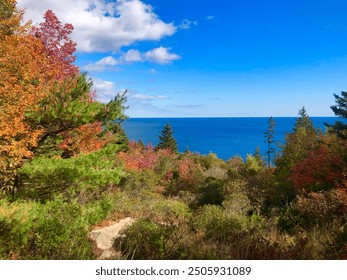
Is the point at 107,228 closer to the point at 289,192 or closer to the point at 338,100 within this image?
the point at 289,192

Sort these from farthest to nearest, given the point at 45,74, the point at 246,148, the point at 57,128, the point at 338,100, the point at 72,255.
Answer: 1. the point at 246,148
2. the point at 338,100
3. the point at 45,74
4. the point at 57,128
5. the point at 72,255

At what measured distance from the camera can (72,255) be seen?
7.86m

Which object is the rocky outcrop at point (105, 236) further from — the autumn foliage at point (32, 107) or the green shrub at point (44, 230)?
the autumn foliage at point (32, 107)

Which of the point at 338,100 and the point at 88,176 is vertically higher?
the point at 338,100

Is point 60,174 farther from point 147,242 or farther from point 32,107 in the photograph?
point 147,242

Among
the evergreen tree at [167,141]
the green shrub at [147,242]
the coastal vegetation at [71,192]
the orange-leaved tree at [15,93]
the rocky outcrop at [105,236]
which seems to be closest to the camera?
the coastal vegetation at [71,192]

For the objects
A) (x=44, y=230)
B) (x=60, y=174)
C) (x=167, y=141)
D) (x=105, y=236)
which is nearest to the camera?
(x=44, y=230)

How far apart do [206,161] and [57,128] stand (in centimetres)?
4071

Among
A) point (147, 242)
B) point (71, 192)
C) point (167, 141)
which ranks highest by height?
point (71, 192)

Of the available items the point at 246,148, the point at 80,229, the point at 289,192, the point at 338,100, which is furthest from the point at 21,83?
the point at 246,148

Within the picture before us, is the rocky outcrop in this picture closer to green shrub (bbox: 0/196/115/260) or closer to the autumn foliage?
green shrub (bbox: 0/196/115/260)

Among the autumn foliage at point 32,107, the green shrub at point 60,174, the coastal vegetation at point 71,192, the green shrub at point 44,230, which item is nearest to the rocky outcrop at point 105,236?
the coastal vegetation at point 71,192

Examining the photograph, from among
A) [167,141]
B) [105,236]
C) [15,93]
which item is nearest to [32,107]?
[15,93]

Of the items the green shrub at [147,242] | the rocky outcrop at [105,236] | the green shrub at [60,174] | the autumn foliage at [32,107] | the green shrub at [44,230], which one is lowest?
the rocky outcrop at [105,236]
